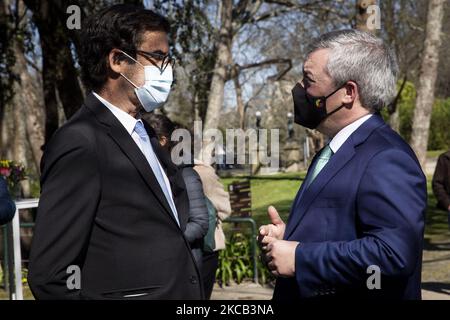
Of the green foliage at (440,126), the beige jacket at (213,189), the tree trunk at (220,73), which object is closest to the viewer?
the beige jacket at (213,189)

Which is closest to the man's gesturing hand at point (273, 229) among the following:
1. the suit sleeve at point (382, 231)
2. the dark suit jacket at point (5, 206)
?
the suit sleeve at point (382, 231)

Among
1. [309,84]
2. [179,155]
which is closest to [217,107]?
[179,155]

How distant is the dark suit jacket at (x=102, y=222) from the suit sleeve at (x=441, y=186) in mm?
6526

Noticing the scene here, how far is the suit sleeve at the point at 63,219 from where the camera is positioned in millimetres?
2408

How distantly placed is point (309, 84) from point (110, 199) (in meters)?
0.91

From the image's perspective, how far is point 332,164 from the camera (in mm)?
2701

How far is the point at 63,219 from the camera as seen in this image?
2416 millimetres

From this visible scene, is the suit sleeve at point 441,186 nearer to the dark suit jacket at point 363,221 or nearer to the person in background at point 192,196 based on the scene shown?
the person in background at point 192,196

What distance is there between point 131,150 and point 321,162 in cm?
75

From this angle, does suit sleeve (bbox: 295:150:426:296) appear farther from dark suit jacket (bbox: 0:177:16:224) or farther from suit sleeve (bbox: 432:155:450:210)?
suit sleeve (bbox: 432:155:450:210)

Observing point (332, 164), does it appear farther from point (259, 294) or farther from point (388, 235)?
point (259, 294)

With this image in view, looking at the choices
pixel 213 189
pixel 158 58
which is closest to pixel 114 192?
pixel 158 58

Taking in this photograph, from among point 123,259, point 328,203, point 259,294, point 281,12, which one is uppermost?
point 281,12
